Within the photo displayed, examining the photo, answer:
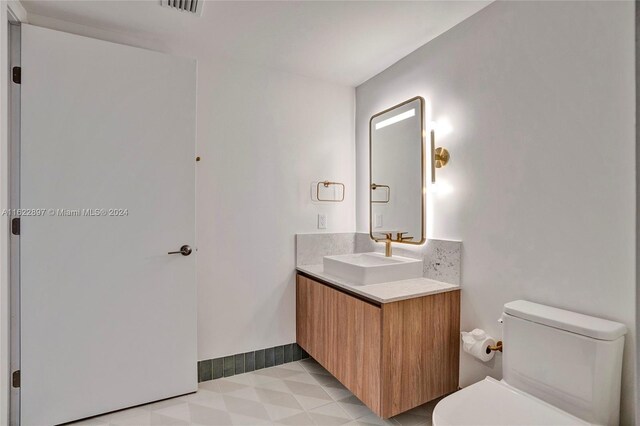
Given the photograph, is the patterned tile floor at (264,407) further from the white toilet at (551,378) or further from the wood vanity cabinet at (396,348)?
the white toilet at (551,378)

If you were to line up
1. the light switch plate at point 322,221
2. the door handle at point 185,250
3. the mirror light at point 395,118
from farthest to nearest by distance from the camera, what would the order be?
the light switch plate at point 322,221 < the mirror light at point 395,118 < the door handle at point 185,250

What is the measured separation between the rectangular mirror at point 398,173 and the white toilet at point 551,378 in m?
0.87

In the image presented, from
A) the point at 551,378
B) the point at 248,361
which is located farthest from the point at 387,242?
the point at 248,361

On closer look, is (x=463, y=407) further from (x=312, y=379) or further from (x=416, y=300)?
(x=312, y=379)

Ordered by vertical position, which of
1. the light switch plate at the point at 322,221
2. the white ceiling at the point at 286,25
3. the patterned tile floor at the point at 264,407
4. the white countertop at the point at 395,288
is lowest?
the patterned tile floor at the point at 264,407

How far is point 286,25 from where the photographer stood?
1.99 meters

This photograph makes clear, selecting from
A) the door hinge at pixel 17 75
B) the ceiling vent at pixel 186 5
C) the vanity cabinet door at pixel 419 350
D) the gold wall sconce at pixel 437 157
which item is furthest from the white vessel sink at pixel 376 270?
the door hinge at pixel 17 75

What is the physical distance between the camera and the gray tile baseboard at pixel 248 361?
2.35m

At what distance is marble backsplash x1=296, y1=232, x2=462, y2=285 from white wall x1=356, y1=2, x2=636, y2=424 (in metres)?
0.08

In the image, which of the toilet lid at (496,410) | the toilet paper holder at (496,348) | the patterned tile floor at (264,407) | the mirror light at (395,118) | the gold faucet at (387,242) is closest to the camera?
the toilet lid at (496,410)

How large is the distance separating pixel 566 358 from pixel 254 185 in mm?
2007

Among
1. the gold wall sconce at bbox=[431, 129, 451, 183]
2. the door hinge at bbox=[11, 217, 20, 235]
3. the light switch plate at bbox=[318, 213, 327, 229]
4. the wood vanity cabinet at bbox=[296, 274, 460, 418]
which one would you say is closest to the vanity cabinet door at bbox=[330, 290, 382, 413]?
the wood vanity cabinet at bbox=[296, 274, 460, 418]

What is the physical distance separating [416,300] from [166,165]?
1.67 meters

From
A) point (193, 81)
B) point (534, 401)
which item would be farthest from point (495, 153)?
point (193, 81)
